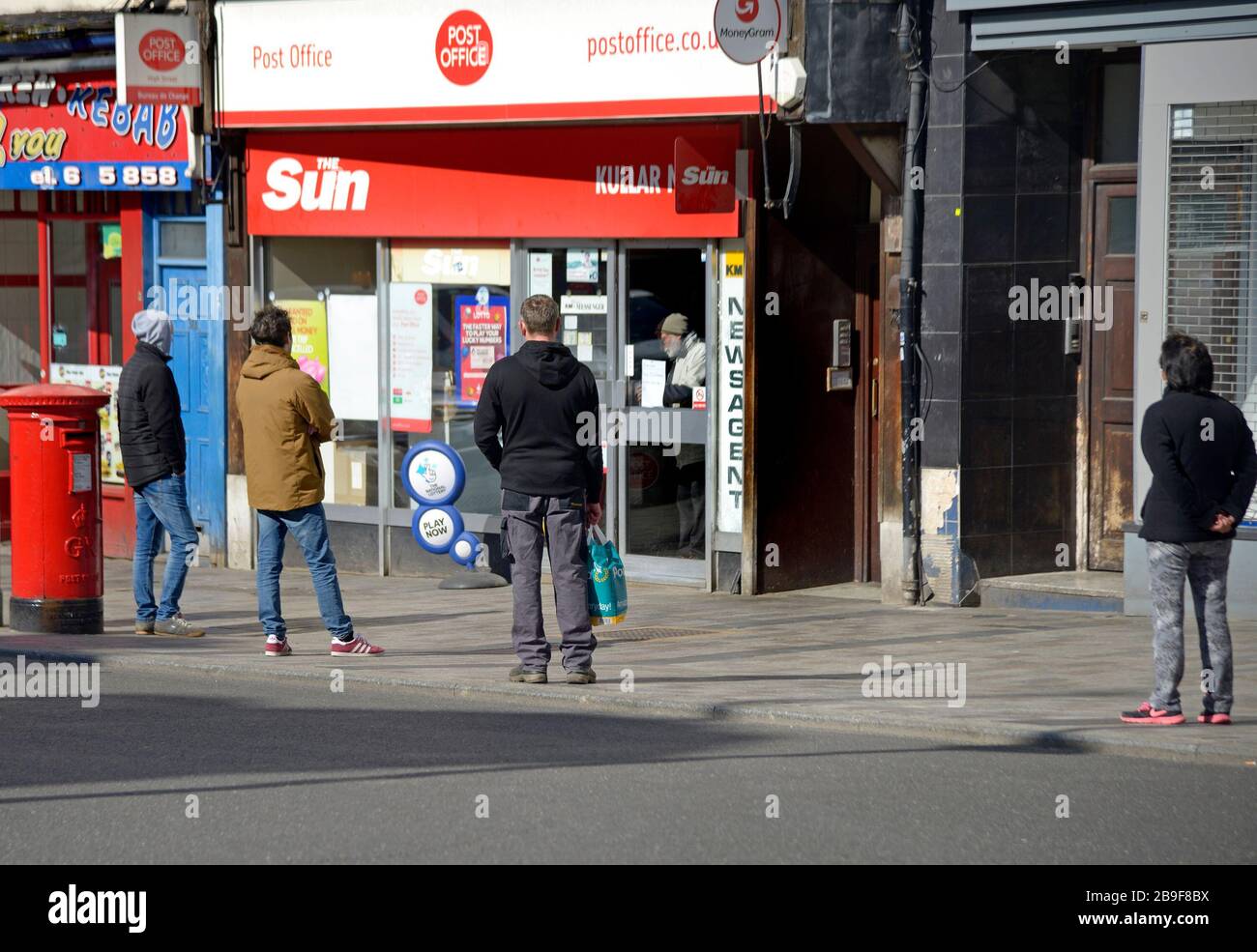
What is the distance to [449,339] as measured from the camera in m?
14.1

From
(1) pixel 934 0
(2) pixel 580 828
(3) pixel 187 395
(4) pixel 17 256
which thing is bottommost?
(2) pixel 580 828

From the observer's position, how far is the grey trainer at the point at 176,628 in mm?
11211

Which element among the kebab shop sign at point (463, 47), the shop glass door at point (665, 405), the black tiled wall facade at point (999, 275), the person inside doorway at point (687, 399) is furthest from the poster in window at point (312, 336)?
the black tiled wall facade at point (999, 275)

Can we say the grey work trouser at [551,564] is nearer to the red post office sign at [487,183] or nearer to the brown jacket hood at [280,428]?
the brown jacket hood at [280,428]

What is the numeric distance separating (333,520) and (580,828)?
875cm

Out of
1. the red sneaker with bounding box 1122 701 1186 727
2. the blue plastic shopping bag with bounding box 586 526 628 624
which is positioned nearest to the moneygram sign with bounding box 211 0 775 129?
the blue plastic shopping bag with bounding box 586 526 628 624

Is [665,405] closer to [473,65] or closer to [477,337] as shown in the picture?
[477,337]

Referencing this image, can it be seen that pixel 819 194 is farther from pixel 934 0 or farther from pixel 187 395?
pixel 187 395

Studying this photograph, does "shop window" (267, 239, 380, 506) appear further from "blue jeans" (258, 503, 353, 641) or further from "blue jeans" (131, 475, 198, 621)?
"blue jeans" (258, 503, 353, 641)

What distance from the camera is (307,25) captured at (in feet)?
45.5

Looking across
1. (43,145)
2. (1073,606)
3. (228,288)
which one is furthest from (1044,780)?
Answer: (43,145)

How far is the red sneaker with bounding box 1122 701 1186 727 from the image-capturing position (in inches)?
319

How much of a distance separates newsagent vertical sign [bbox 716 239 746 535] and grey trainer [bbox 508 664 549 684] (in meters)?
3.84

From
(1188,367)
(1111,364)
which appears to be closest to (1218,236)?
(1111,364)
